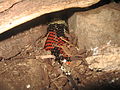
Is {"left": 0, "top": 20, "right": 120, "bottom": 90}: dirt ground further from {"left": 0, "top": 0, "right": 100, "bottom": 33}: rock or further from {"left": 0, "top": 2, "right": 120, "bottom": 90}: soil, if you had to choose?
{"left": 0, "top": 0, "right": 100, "bottom": 33}: rock

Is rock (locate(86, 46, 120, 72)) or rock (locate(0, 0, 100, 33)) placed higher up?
rock (locate(0, 0, 100, 33))

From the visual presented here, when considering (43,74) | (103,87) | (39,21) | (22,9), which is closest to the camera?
(22,9)

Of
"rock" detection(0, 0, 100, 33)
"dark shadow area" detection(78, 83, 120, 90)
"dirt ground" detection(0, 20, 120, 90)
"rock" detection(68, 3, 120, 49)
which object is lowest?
"dark shadow area" detection(78, 83, 120, 90)

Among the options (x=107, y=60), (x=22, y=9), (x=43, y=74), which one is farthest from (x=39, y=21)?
(x=107, y=60)

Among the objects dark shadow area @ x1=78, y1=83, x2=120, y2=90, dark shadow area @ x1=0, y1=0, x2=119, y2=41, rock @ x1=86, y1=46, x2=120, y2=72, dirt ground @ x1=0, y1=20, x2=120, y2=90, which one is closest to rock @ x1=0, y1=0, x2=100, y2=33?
dark shadow area @ x1=0, y1=0, x2=119, y2=41

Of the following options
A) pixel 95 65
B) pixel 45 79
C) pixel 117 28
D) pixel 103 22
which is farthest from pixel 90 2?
pixel 45 79

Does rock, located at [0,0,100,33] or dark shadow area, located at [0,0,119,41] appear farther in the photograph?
dark shadow area, located at [0,0,119,41]

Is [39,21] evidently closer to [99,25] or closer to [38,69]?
[38,69]
